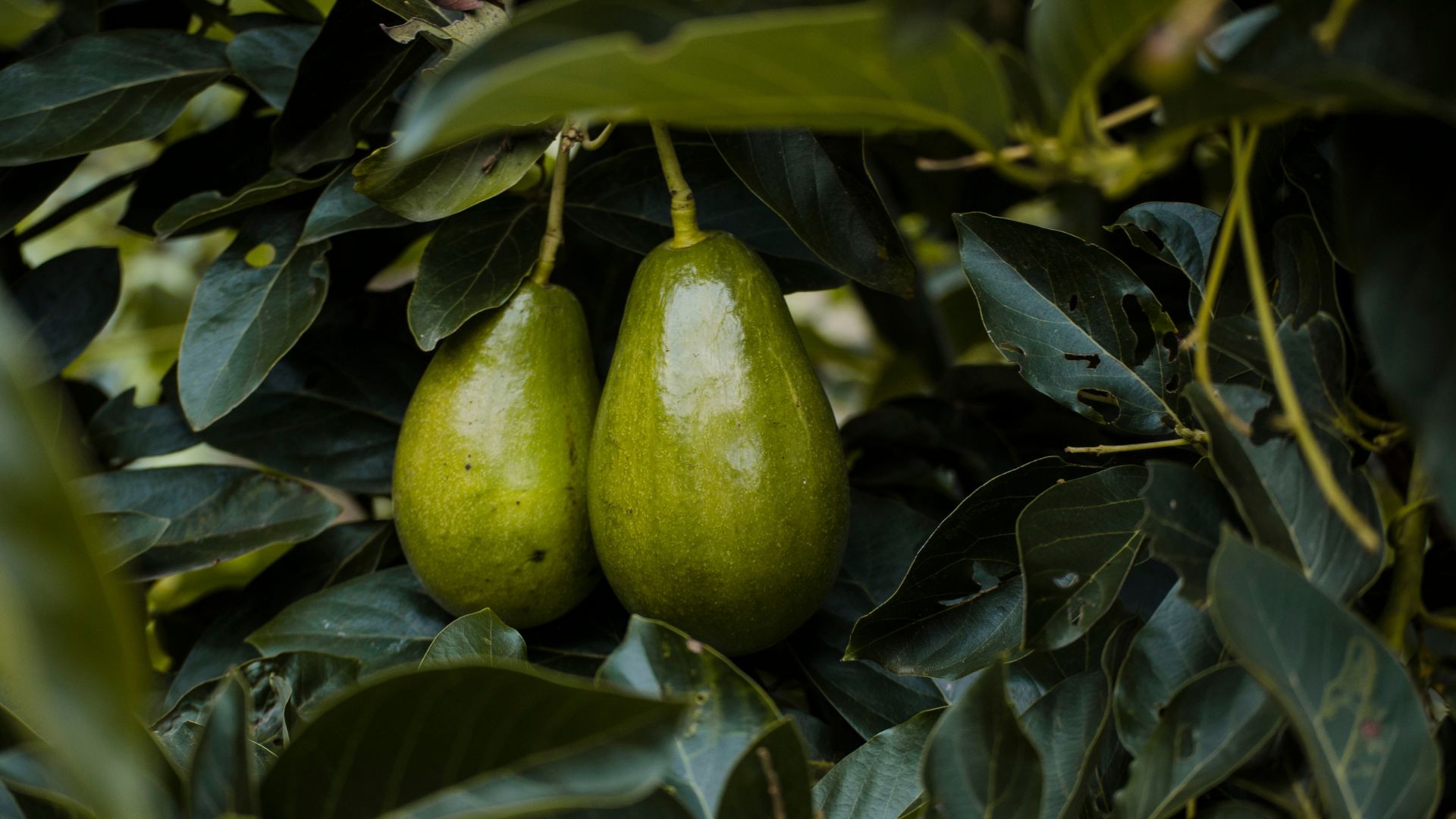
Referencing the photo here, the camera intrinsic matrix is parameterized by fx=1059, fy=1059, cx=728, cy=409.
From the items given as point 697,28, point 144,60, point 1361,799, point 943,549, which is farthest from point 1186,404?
point 144,60

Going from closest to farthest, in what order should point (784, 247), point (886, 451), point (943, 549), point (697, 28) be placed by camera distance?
point (697, 28) → point (943, 549) → point (784, 247) → point (886, 451)

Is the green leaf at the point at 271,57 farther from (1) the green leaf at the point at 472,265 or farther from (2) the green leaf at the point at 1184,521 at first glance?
(2) the green leaf at the point at 1184,521

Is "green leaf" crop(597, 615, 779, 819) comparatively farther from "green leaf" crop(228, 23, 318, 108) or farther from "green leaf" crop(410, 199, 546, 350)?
"green leaf" crop(228, 23, 318, 108)

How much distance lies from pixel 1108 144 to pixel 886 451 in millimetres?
627

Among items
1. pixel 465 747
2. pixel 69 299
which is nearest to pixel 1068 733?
pixel 465 747

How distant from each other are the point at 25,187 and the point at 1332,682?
950mm

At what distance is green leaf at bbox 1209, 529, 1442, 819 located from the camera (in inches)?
15.7

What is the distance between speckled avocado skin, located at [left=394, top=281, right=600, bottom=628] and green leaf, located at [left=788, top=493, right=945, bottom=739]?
7.1 inches

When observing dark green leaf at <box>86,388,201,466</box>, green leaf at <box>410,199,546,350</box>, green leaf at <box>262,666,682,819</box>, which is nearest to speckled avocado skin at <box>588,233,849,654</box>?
green leaf at <box>410,199,546,350</box>

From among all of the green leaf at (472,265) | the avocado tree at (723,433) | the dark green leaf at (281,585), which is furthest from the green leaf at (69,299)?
the green leaf at (472,265)

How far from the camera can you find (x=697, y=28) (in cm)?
32

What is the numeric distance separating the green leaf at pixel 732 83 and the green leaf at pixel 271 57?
568 mm

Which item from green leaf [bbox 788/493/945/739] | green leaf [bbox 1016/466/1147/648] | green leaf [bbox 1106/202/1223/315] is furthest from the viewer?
green leaf [bbox 788/493/945/739]

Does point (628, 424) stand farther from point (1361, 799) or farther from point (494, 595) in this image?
Result: point (1361, 799)
